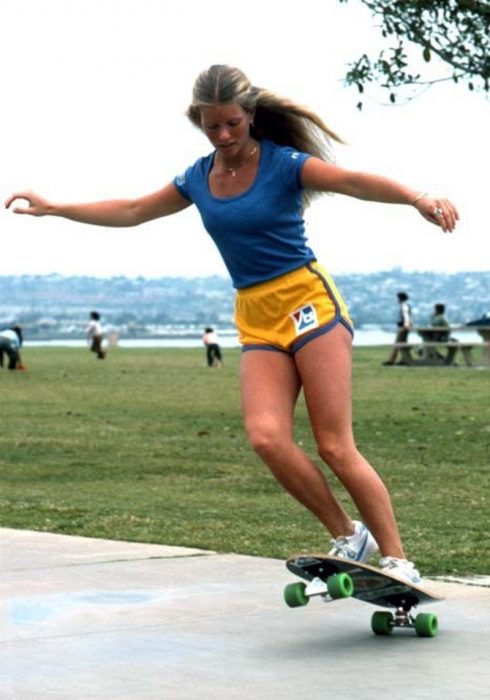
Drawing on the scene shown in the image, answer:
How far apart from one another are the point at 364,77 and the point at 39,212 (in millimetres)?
10483

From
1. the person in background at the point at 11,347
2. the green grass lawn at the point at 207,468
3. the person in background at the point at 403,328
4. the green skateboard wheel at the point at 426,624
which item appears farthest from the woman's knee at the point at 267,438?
the person in background at the point at 403,328

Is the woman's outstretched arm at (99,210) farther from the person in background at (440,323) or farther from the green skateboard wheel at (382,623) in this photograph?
the person in background at (440,323)

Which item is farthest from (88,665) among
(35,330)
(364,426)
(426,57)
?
(35,330)

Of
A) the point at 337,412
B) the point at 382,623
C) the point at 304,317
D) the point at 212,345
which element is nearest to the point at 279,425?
the point at 337,412

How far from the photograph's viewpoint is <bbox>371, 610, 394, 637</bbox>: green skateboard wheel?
7055 millimetres

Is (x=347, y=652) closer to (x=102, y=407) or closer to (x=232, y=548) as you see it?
(x=232, y=548)

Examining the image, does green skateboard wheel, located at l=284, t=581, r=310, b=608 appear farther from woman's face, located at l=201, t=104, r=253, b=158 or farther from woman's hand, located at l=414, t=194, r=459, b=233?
woman's face, located at l=201, t=104, r=253, b=158

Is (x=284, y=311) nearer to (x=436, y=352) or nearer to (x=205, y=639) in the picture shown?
(x=205, y=639)

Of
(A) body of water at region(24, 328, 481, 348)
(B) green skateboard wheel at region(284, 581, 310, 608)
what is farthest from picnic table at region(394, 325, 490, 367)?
(B) green skateboard wheel at region(284, 581, 310, 608)

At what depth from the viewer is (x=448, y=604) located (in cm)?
774

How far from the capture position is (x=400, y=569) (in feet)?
23.4

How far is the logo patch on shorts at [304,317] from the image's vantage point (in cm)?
720

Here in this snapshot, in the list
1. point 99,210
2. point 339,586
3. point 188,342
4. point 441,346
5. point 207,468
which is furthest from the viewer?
point 188,342

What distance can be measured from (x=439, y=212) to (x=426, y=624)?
1.48 metres
